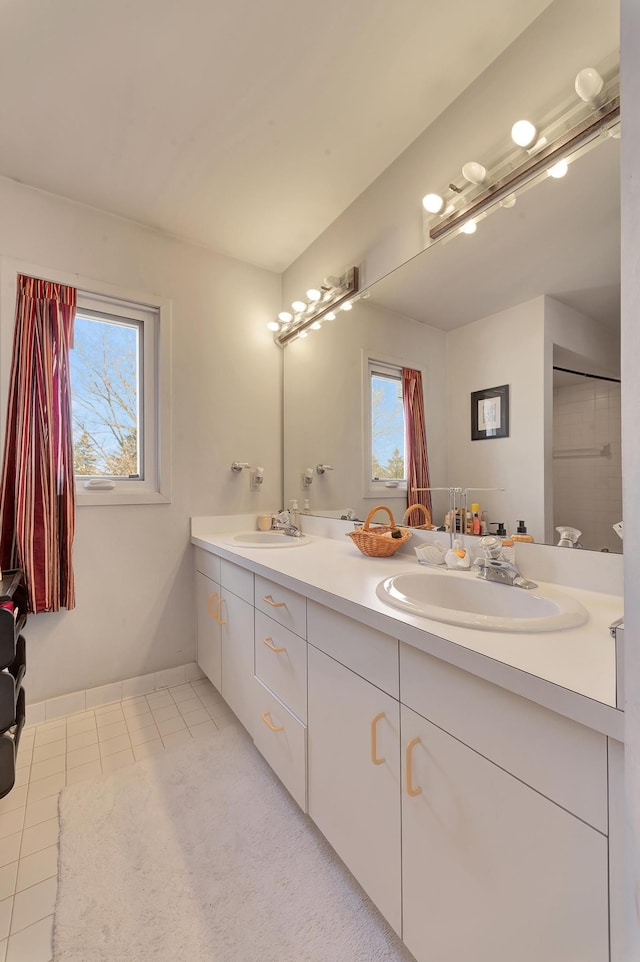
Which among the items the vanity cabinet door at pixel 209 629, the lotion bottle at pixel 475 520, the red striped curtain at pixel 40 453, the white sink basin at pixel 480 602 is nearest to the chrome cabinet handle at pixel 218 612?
the vanity cabinet door at pixel 209 629

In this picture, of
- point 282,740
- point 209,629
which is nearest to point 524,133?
point 282,740

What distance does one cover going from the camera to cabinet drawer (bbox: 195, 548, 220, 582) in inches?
77.1

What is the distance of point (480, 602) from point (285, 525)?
1353mm

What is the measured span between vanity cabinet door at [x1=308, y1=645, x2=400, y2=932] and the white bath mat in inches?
5.5

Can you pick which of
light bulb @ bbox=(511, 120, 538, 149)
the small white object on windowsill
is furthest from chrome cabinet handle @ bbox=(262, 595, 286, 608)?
light bulb @ bbox=(511, 120, 538, 149)

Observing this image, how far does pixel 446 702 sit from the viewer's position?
79 centimetres

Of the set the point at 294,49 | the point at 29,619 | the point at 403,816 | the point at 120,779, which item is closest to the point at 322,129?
the point at 294,49

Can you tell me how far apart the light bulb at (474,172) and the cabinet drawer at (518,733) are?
1442 mm

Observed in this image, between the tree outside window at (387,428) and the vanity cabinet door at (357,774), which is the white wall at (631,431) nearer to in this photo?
the vanity cabinet door at (357,774)

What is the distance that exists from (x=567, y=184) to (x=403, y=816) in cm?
Answer: 167

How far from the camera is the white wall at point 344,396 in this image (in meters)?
1.57

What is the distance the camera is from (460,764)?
752 mm

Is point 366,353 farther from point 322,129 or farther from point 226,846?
point 226,846

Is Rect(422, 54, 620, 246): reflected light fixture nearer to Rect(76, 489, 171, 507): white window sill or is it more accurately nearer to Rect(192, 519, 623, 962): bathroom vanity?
Rect(192, 519, 623, 962): bathroom vanity
